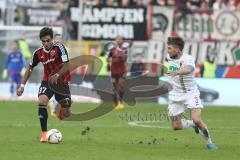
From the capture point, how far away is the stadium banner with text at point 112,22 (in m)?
33.2

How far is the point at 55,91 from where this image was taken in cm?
1480

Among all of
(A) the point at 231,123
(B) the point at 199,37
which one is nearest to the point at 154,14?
(B) the point at 199,37

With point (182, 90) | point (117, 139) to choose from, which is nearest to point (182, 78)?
point (182, 90)

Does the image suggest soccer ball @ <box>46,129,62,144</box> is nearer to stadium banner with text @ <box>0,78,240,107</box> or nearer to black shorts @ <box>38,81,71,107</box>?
black shorts @ <box>38,81,71,107</box>

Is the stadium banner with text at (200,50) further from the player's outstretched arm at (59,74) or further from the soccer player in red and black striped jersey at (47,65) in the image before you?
the soccer player in red and black striped jersey at (47,65)

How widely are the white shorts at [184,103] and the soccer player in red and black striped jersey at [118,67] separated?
36.1 feet

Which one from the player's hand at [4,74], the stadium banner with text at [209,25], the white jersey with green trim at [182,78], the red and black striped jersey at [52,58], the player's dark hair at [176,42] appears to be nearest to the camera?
the player's dark hair at [176,42]

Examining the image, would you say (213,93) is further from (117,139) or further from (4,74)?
(117,139)

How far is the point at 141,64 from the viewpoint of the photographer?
30.8 m

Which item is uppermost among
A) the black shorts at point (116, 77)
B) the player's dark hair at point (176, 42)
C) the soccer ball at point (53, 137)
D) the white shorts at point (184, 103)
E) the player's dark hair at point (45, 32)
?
the player's dark hair at point (45, 32)

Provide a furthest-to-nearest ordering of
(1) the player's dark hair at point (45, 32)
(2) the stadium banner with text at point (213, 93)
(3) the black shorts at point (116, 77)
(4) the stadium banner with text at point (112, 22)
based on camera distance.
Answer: (4) the stadium banner with text at point (112, 22)
(2) the stadium banner with text at point (213, 93)
(3) the black shorts at point (116, 77)
(1) the player's dark hair at point (45, 32)

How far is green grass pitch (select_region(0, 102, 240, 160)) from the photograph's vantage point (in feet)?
40.8

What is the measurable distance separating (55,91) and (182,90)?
2549mm

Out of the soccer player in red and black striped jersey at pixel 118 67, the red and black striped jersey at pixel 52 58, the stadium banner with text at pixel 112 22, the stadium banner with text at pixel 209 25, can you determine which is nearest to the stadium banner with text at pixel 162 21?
the stadium banner with text at pixel 209 25
